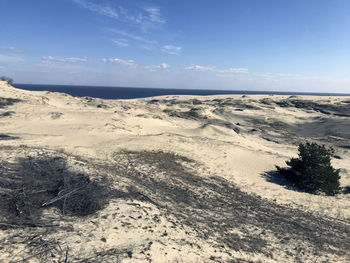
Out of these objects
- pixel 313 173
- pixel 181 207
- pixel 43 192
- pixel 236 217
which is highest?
pixel 43 192

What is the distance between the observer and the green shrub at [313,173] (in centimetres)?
1154

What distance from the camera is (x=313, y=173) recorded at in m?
12.0

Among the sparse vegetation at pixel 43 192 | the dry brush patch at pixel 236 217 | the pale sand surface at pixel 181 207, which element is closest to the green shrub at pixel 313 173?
the pale sand surface at pixel 181 207

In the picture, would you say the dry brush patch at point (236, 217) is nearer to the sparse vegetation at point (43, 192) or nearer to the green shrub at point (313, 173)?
the sparse vegetation at point (43, 192)

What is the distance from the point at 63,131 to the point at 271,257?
1625 cm

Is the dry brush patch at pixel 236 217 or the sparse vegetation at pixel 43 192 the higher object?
the sparse vegetation at pixel 43 192

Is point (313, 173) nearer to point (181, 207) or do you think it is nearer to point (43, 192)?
point (181, 207)

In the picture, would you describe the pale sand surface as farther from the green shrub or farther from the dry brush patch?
the green shrub

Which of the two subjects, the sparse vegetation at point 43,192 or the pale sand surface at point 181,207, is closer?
the pale sand surface at point 181,207

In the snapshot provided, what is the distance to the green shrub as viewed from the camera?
11.5m

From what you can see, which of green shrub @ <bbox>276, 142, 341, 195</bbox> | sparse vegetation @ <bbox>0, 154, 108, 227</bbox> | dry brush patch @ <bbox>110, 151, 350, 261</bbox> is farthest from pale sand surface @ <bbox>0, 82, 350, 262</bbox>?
green shrub @ <bbox>276, 142, 341, 195</bbox>

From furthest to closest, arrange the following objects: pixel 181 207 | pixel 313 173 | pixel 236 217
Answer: pixel 313 173, pixel 181 207, pixel 236 217

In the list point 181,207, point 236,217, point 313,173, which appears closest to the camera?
point 236,217

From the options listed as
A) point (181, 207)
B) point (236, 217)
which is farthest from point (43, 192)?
point (236, 217)
